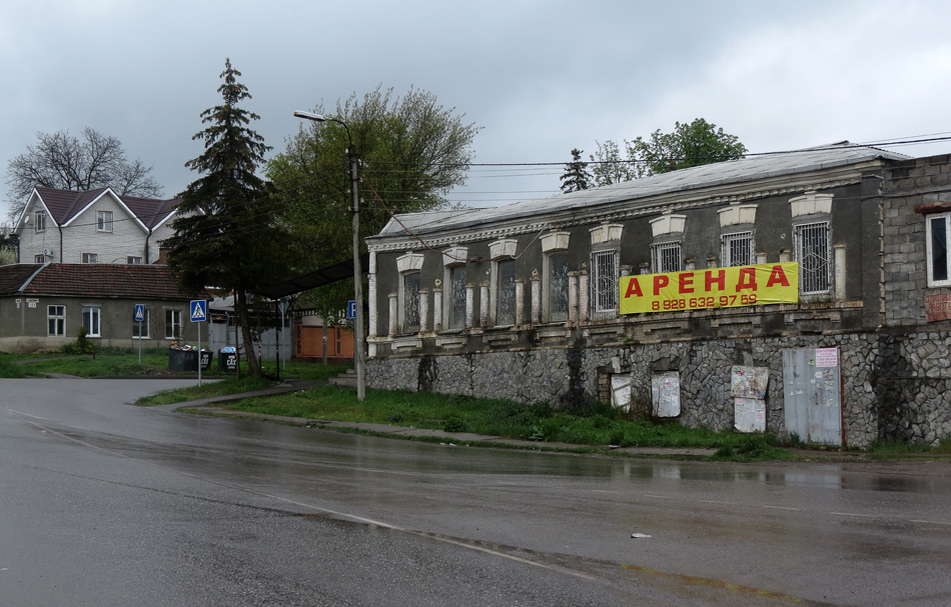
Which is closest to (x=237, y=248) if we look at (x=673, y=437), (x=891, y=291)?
(x=673, y=437)

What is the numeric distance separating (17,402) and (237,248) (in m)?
10.2

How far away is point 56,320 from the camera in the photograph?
168 feet

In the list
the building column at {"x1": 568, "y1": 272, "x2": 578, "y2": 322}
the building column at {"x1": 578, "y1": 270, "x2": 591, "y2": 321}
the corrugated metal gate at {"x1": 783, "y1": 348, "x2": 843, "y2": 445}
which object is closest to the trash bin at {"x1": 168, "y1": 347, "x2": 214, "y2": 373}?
the building column at {"x1": 568, "y1": 272, "x2": 578, "y2": 322}

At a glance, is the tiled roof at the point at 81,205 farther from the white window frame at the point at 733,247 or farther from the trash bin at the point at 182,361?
the white window frame at the point at 733,247

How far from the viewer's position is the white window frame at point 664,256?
23953mm

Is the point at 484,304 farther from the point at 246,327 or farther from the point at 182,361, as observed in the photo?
the point at 182,361

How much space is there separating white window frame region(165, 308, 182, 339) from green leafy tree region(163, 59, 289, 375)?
21232 mm

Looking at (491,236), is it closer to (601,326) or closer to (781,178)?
(601,326)

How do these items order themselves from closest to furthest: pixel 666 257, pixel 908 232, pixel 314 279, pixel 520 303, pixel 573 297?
1. pixel 908 232
2. pixel 666 257
3. pixel 573 297
4. pixel 520 303
5. pixel 314 279

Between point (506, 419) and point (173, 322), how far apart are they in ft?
122

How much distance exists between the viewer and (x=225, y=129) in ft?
112

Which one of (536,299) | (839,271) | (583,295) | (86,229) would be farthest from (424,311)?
(86,229)

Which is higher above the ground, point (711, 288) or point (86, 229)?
point (86, 229)

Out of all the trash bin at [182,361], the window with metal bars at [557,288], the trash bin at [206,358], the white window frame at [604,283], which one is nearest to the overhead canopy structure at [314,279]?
the window with metal bars at [557,288]
